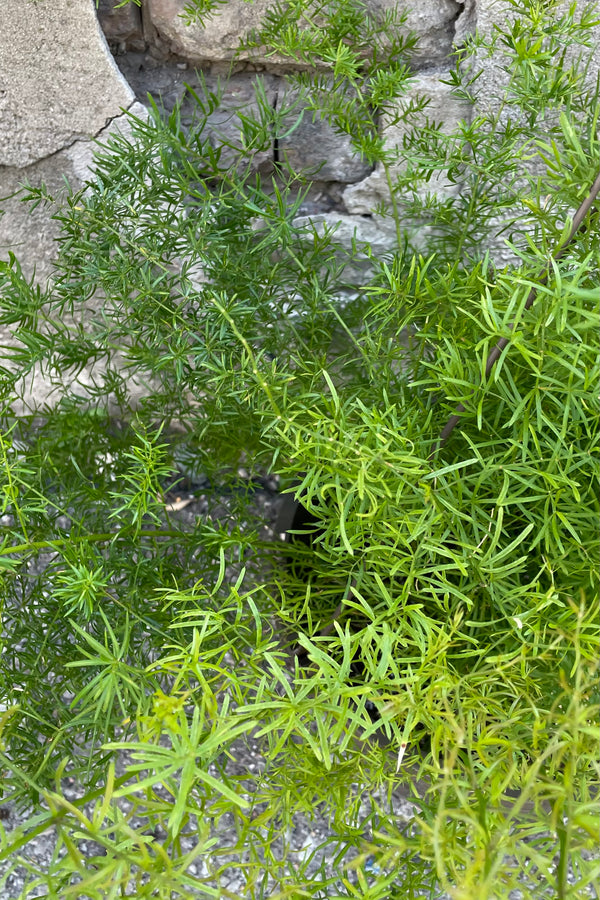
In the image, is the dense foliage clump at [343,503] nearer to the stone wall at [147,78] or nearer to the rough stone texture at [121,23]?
the stone wall at [147,78]

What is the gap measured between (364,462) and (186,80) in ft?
2.73

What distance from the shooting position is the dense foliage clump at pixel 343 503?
2.03 feet

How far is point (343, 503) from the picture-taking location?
0.70 meters

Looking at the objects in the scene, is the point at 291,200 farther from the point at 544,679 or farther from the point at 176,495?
the point at 544,679

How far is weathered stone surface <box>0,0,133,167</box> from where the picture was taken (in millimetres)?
1017

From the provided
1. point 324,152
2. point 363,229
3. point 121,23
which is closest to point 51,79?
point 121,23

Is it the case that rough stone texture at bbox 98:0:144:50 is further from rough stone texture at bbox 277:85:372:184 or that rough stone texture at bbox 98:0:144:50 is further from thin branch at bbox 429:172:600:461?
thin branch at bbox 429:172:600:461

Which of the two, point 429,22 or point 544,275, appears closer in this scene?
point 544,275

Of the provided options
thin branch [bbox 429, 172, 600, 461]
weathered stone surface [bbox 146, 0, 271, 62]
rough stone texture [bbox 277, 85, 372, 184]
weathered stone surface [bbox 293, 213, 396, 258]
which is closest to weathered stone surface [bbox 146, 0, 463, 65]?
weathered stone surface [bbox 146, 0, 271, 62]

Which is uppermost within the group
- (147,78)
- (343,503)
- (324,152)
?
(147,78)

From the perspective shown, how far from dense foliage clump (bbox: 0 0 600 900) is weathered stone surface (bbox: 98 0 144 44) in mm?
255

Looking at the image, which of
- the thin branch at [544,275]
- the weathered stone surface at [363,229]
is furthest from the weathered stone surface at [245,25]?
the thin branch at [544,275]

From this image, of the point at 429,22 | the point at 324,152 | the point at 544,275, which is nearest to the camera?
the point at 544,275

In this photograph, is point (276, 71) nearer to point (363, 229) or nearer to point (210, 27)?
point (210, 27)
